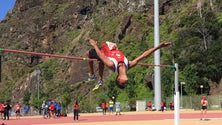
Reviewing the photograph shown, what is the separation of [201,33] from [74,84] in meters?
30.0

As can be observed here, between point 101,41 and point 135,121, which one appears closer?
point 135,121

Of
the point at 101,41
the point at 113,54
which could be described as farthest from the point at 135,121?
the point at 101,41

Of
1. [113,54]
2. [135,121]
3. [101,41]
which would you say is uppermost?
[101,41]

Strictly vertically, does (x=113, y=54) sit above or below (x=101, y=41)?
below

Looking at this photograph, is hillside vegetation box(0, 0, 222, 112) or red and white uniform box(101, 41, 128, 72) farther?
hillside vegetation box(0, 0, 222, 112)

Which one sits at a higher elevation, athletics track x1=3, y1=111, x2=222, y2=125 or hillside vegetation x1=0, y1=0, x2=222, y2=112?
hillside vegetation x1=0, y1=0, x2=222, y2=112

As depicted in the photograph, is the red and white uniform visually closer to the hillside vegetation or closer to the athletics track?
the athletics track

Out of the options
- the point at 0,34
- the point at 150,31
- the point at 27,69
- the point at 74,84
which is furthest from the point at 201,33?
the point at 0,34

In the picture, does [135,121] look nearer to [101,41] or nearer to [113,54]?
[113,54]

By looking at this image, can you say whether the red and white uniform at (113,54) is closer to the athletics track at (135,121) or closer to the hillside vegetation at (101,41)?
the athletics track at (135,121)

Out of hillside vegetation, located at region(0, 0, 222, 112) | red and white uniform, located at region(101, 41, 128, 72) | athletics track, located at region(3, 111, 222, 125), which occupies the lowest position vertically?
athletics track, located at region(3, 111, 222, 125)

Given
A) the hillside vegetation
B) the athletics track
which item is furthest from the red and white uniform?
the hillside vegetation

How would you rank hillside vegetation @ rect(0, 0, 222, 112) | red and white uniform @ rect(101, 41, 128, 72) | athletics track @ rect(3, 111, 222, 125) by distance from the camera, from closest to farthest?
red and white uniform @ rect(101, 41, 128, 72) → athletics track @ rect(3, 111, 222, 125) → hillside vegetation @ rect(0, 0, 222, 112)

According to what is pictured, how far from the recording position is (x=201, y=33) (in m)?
64.4
